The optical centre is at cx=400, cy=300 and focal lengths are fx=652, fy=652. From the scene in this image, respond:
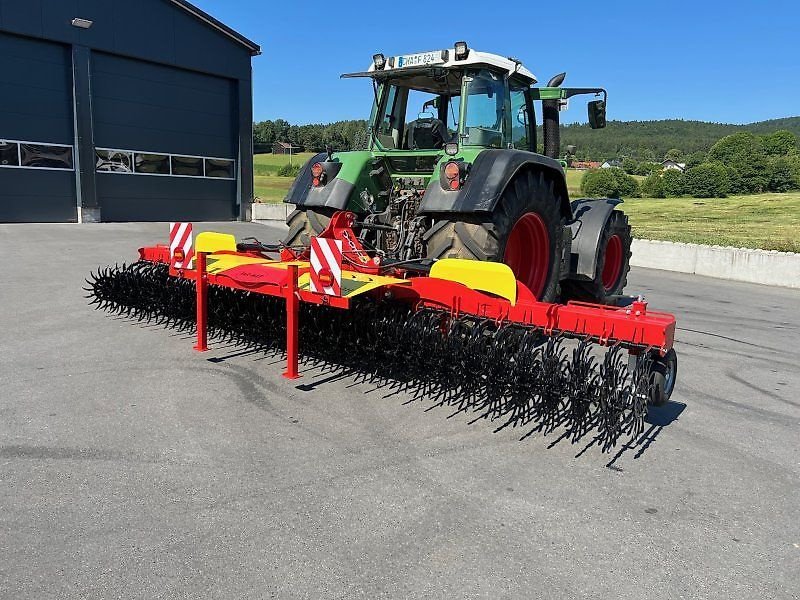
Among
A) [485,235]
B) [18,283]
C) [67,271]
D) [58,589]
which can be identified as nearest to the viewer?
[58,589]

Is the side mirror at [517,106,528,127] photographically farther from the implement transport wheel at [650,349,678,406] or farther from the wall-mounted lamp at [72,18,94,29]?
the wall-mounted lamp at [72,18,94,29]

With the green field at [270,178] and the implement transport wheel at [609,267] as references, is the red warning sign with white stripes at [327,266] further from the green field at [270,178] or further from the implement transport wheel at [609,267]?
the green field at [270,178]

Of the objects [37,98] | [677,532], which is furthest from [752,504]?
[37,98]

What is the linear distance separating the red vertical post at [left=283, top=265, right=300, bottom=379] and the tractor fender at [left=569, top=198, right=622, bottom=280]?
293 cm

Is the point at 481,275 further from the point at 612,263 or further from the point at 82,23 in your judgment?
the point at 82,23

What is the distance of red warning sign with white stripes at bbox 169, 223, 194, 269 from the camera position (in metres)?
5.28

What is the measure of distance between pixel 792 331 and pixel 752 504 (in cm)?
509

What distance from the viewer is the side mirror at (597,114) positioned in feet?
21.1

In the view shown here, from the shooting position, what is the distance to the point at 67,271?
9.48 meters

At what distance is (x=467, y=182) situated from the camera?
4730mm

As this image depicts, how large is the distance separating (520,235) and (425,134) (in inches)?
59.5

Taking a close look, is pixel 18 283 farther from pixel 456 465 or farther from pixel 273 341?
pixel 456 465

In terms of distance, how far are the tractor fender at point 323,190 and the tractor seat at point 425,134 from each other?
2.74 ft

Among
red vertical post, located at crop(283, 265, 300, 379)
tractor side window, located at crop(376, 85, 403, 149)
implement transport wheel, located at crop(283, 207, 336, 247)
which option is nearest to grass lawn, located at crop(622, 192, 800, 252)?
tractor side window, located at crop(376, 85, 403, 149)
